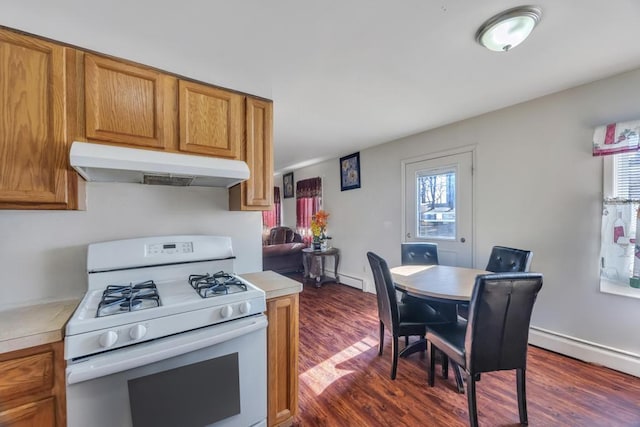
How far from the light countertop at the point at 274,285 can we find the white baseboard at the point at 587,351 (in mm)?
2464

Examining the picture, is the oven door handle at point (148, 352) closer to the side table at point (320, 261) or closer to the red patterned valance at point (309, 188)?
the side table at point (320, 261)

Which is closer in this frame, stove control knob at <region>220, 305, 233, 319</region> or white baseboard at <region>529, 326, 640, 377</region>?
stove control knob at <region>220, 305, 233, 319</region>

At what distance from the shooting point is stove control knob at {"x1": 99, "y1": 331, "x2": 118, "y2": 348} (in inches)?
39.5

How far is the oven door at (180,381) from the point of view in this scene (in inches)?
39.6

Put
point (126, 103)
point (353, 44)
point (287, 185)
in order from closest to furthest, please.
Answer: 1. point (126, 103)
2. point (353, 44)
3. point (287, 185)

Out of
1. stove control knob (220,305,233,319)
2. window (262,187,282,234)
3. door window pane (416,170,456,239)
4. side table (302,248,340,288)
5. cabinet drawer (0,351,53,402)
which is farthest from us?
window (262,187,282,234)

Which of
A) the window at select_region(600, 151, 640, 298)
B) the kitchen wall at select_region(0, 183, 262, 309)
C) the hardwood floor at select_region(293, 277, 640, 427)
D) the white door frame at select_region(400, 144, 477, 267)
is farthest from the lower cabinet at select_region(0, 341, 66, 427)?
the window at select_region(600, 151, 640, 298)

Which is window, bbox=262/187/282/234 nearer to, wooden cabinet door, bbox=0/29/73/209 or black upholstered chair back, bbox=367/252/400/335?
black upholstered chair back, bbox=367/252/400/335

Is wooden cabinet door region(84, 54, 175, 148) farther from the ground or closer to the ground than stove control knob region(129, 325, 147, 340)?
farther from the ground

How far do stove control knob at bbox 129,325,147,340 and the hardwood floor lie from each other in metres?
1.14

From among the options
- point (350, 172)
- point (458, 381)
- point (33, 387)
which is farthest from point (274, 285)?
point (350, 172)

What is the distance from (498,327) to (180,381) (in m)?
1.65

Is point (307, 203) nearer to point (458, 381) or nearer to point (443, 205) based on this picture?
point (443, 205)

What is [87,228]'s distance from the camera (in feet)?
4.96
